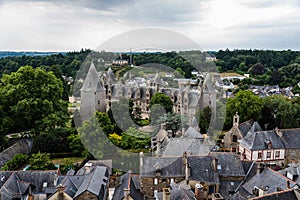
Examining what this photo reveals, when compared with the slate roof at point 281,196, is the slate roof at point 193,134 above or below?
below

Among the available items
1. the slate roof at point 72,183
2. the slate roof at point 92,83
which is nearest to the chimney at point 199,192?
the slate roof at point 72,183

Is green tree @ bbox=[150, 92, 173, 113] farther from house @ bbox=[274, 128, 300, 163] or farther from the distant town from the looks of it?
house @ bbox=[274, 128, 300, 163]

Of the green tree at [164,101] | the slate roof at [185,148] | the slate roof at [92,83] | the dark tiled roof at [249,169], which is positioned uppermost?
the slate roof at [92,83]

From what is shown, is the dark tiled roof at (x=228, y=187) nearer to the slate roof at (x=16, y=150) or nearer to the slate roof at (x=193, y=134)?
the slate roof at (x=193, y=134)

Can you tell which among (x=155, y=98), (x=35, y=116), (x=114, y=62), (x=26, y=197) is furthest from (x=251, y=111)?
(x=114, y=62)

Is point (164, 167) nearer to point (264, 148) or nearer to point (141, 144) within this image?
point (141, 144)

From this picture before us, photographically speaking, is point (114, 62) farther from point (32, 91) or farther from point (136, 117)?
point (32, 91)
